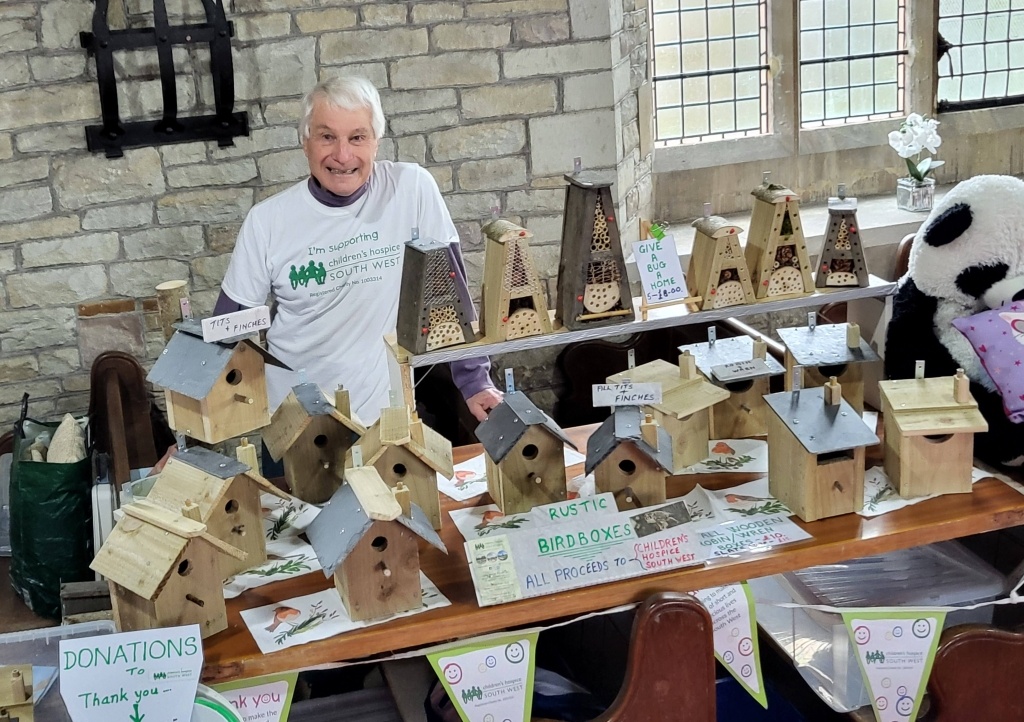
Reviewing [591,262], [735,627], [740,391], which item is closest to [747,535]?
[735,627]

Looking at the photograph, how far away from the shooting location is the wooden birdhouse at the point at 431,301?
2.34 metres

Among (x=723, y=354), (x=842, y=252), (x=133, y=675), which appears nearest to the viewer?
(x=133, y=675)

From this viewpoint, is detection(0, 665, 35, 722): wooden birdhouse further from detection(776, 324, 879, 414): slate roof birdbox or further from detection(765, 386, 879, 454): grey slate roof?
detection(776, 324, 879, 414): slate roof birdbox

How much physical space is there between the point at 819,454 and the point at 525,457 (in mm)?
562

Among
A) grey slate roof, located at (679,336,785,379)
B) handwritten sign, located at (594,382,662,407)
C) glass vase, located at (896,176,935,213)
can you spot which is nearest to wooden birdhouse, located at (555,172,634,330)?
handwritten sign, located at (594,382,662,407)

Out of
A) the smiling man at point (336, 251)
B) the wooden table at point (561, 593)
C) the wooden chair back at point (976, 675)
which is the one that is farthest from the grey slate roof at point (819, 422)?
the smiling man at point (336, 251)

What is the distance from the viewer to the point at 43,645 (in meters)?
2.00

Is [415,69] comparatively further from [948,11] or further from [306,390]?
[948,11]

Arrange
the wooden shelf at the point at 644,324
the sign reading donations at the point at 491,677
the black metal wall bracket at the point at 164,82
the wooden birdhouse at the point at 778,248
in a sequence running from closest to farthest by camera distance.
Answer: the sign reading donations at the point at 491,677, the wooden shelf at the point at 644,324, the wooden birdhouse at the point at 778,248, the black metal wall bracket at the point at 164,82

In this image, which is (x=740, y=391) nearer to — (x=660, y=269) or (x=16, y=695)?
(x=660, y=269)

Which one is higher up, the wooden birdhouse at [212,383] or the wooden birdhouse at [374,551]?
the wooden birdhouse at [212,383]

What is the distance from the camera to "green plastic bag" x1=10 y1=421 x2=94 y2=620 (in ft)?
9.42

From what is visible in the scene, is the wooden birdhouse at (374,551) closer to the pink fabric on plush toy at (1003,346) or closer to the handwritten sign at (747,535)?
the handwritten sign at (747,535)

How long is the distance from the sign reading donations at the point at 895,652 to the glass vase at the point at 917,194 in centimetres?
255
